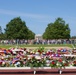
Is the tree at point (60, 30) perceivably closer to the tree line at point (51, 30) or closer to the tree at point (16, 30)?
the tree line at point (51, 30)

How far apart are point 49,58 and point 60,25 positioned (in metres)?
62.6

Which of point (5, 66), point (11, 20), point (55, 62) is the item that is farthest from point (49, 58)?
point (11, 20)

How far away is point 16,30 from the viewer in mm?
75812

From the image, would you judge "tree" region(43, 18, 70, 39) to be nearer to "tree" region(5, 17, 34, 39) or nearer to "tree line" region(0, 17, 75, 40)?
"tree line" region(0, 17, 75, 40)

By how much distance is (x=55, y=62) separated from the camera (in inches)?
452

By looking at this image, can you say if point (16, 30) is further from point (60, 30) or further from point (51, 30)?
point (60, 30)

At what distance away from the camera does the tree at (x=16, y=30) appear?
74875 millimetres

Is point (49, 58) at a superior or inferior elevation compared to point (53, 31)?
inferior

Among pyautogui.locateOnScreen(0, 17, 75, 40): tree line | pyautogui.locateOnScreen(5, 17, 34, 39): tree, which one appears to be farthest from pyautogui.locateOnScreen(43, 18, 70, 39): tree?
pyautogui.locateOnScreen(5, 17, 34, 39): tree

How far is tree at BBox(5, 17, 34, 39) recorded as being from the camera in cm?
7488

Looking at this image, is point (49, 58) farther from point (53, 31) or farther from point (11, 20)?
point (11, 20)

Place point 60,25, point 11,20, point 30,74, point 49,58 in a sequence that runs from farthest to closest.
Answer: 1. point 11,20
2. point 60,25
3. point 49,58
4. point 30,74

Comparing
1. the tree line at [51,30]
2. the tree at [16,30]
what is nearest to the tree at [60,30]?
the tree line at [51,30]

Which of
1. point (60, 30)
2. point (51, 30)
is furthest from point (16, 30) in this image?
point (60, 30)
